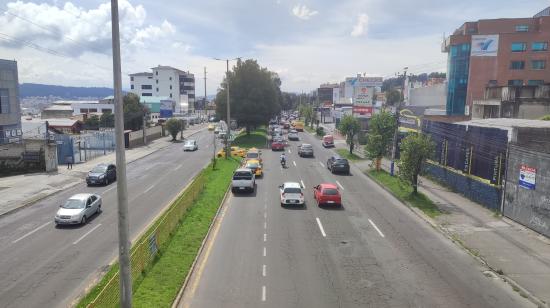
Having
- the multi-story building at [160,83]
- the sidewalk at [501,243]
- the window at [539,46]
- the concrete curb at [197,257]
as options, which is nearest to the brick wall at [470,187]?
the sidewalk at [501,243]

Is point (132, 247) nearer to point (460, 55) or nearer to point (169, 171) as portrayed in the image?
point (169, 171)

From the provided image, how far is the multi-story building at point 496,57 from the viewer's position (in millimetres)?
70125

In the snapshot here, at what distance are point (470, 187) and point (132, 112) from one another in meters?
59.1

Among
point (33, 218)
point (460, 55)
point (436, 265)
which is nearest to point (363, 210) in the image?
point (436, 265)

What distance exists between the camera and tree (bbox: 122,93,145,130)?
7319 centimetres

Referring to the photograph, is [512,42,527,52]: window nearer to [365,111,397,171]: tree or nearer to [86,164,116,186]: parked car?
[365,111,397,171]: tree

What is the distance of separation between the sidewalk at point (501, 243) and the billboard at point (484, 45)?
5311 centimetres

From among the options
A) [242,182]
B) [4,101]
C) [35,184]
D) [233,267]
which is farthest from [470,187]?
[4,101]

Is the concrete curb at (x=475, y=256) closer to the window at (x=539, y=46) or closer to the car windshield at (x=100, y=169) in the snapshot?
the car windshield at (x=100, y=169)

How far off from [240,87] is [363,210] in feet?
156

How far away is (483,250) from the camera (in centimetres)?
1916

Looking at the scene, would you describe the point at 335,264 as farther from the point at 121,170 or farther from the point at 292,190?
the point at 292,190

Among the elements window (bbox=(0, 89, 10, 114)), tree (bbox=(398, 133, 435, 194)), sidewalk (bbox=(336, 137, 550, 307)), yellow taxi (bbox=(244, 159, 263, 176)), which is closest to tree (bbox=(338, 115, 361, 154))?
yellow taxi (bbox=(244, 159, 263, 176))

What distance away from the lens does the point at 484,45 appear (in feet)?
240
